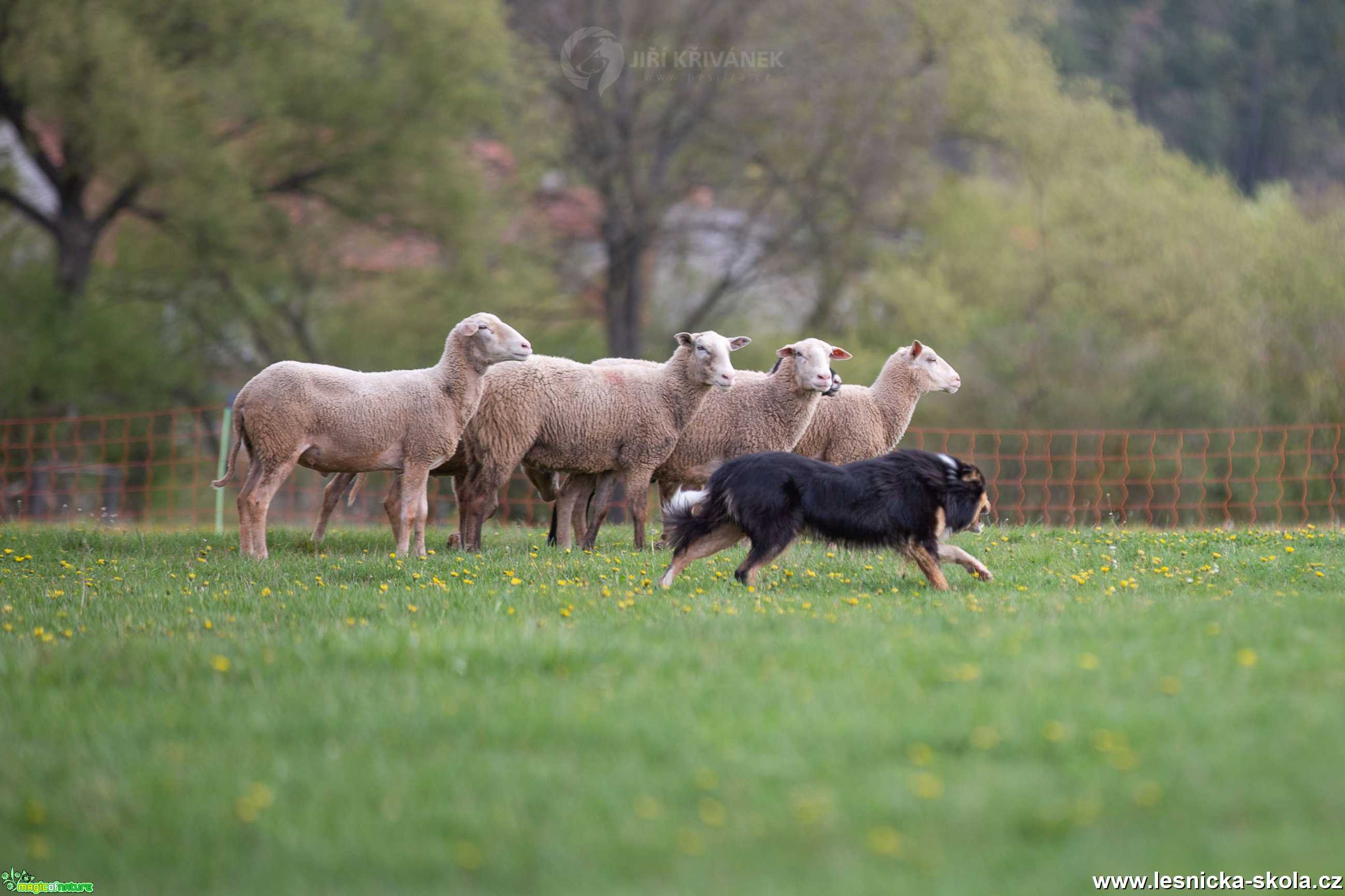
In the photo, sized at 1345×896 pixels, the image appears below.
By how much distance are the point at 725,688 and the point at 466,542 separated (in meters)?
6.72

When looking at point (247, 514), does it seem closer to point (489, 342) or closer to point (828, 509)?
point (489, 342)

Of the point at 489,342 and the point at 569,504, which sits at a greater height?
the point at 489,342

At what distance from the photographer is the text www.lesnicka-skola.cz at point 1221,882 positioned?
3.76m

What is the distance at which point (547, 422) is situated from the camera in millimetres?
12156

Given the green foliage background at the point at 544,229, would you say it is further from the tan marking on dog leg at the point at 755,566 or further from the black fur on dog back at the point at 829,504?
the tan marking on dog leg at the point at 755,566

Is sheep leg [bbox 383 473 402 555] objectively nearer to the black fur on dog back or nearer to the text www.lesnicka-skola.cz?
the black fur on dog back

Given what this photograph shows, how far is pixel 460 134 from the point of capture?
25.4 meters

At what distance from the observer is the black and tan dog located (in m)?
8.36

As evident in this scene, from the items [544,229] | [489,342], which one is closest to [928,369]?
[489,342]

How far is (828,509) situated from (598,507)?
4.35 metres

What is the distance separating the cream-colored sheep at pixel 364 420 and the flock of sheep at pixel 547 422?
0.04 ft

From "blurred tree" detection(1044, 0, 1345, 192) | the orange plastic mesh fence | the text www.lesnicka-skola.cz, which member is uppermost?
"blurred tree" detection(1044, 0, 1345, 192)

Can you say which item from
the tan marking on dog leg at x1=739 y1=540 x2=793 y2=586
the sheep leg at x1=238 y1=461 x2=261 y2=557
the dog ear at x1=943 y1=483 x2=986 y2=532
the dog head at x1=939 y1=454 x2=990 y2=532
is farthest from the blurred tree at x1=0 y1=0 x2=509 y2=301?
the dog ear at x1=943 y1=483 x2=986 y2=532

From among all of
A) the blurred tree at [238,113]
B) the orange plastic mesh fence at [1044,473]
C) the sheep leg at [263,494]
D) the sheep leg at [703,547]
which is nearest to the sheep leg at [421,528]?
the sheep leg at [263,494]
